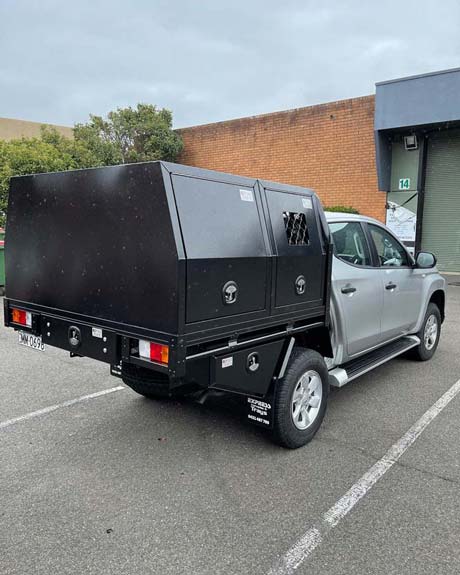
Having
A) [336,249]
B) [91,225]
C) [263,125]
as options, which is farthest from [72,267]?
[263,125]

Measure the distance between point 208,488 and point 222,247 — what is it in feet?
5.24

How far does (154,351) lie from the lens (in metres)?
2.92

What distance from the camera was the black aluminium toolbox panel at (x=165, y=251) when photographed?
2.83 metres

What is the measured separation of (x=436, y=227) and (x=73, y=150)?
13479 millimetres

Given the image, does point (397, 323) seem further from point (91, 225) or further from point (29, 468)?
point (29, 468)

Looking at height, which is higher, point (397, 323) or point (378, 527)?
point (397, 323)

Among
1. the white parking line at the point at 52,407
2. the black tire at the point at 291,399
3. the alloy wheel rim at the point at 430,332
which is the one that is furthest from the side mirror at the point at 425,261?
the white parking line at the point at 52,407

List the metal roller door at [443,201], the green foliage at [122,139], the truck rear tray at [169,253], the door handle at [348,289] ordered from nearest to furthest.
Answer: the truck rear tray at [169,253]
the door handle at [348,289]
the metal roller door at [443,201]
the green foliage at [122,139]

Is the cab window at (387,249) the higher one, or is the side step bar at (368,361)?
the cab window at (387,249)

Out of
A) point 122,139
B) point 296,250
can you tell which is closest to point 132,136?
point 122,139

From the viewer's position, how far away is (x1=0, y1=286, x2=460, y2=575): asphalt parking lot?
2543 mm

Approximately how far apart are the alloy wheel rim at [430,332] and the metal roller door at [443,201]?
10261 millimetres

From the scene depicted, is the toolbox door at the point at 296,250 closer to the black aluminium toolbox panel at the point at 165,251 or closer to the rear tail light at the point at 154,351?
the black aluminium toolbox panel at the point at 165,251

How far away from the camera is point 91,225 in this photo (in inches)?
130
